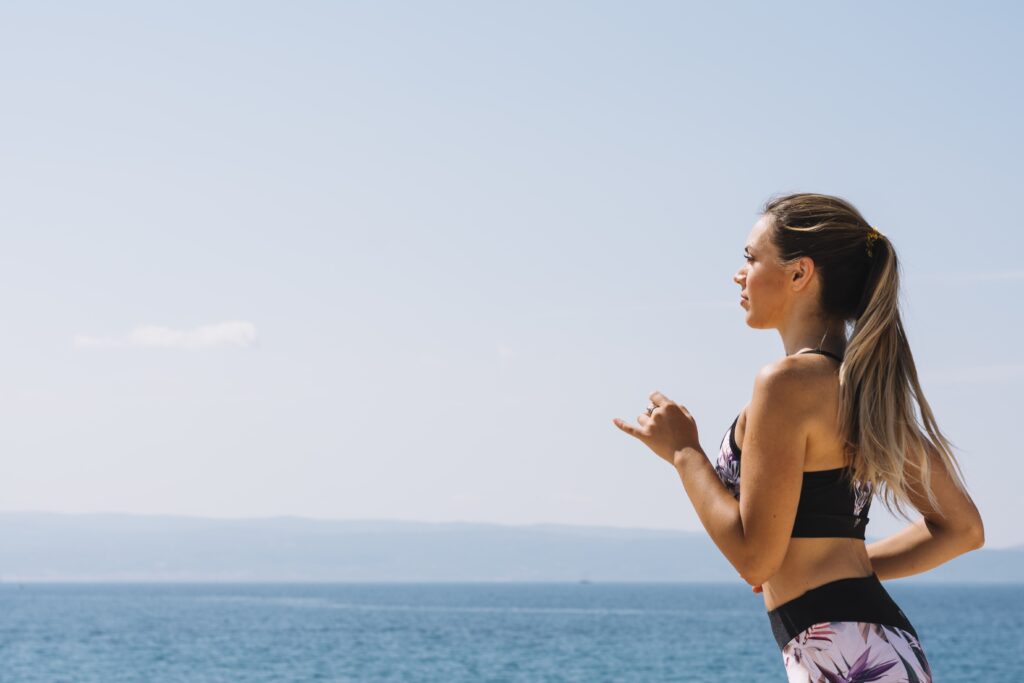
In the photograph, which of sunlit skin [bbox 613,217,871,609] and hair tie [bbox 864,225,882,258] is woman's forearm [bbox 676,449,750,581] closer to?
sunlit skin [bbox 613,217,871,609]

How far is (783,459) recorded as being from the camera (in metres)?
3.13

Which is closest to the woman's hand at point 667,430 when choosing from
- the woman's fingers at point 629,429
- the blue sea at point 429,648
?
the woman's fingers at point 629,429

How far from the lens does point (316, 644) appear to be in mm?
80938

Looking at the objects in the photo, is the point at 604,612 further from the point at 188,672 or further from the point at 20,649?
the point at 188,672

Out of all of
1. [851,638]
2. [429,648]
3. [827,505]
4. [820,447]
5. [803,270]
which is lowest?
[429,648]

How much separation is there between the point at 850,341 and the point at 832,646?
717mm

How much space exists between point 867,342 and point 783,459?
0.34 meters

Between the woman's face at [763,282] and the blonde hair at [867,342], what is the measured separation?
0.03m

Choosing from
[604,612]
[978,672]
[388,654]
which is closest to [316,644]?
[388,654]

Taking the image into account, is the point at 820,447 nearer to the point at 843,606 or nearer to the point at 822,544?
the point at 822,544

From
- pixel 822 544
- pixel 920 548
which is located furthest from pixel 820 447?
pixel 920 548

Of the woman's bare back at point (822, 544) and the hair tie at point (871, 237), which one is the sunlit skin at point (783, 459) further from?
the hair tie at point (871, 237)

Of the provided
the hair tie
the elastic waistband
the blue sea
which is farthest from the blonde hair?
the blue sea

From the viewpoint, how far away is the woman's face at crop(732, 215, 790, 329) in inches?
134
